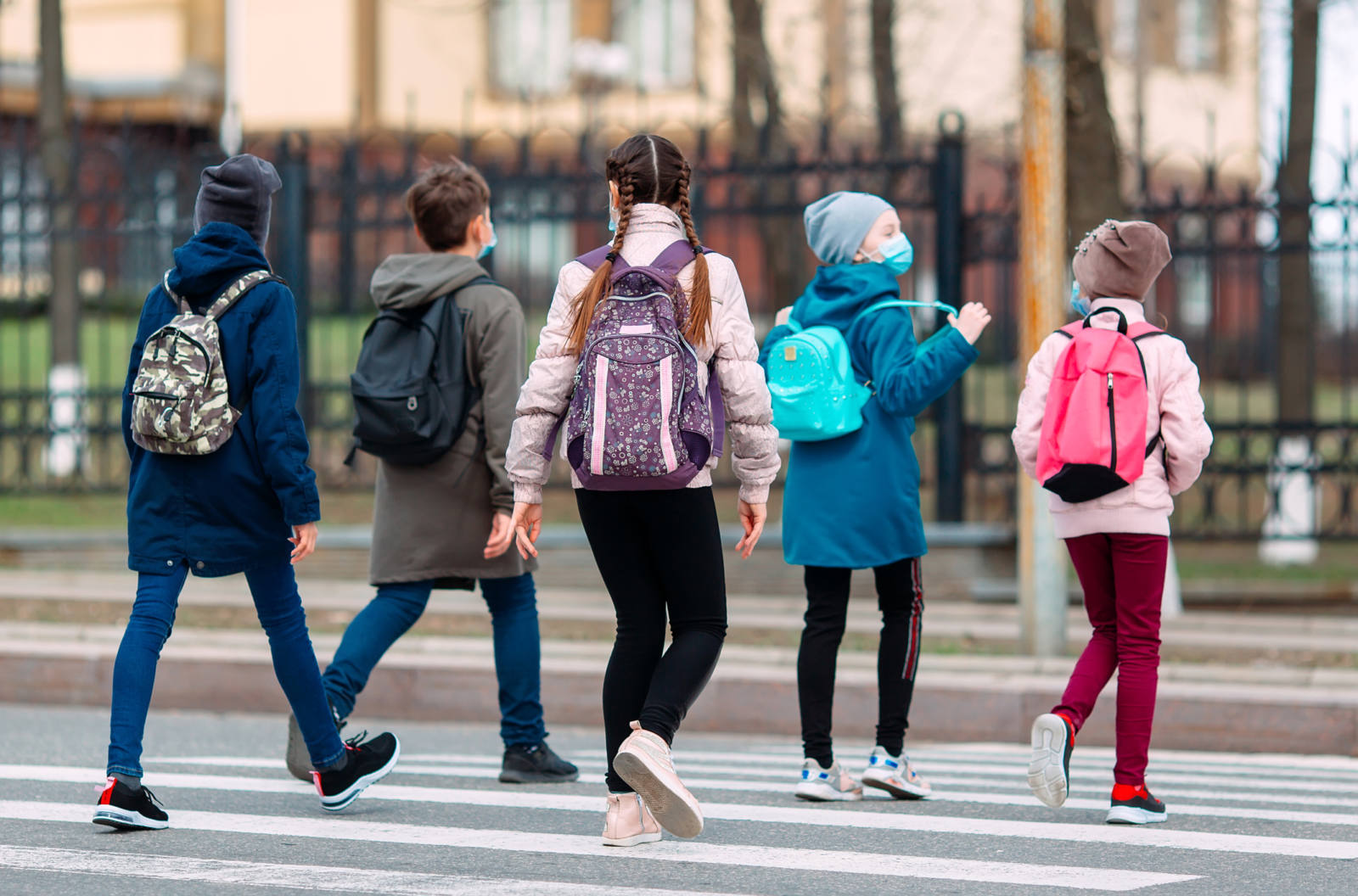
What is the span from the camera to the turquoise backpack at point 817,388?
17.9ft

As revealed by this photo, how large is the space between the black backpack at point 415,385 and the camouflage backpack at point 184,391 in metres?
0.75

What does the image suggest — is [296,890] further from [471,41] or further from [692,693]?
[471,41]

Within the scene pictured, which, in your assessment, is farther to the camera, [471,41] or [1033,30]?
[471,41]

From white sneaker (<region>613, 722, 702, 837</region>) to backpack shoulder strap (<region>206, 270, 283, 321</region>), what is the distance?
5.25 feet

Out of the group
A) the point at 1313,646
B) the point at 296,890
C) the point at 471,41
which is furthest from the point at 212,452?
the point at 471,41

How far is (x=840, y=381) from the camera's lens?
17.9ft

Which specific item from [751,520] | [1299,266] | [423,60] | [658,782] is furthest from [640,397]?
[423,60]

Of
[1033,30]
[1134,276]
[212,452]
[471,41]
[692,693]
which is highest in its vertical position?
[471,41]

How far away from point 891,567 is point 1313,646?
3.45 m

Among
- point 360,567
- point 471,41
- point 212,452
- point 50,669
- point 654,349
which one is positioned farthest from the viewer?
point 471,41

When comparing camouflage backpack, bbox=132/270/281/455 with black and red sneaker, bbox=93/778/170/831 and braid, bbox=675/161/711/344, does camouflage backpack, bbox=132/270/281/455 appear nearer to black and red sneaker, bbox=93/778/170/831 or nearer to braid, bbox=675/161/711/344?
black and red sneaker, bbox=93/778/170/831

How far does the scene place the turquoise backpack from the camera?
5.44 m

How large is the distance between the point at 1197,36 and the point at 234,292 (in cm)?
3189

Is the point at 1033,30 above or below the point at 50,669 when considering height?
above
